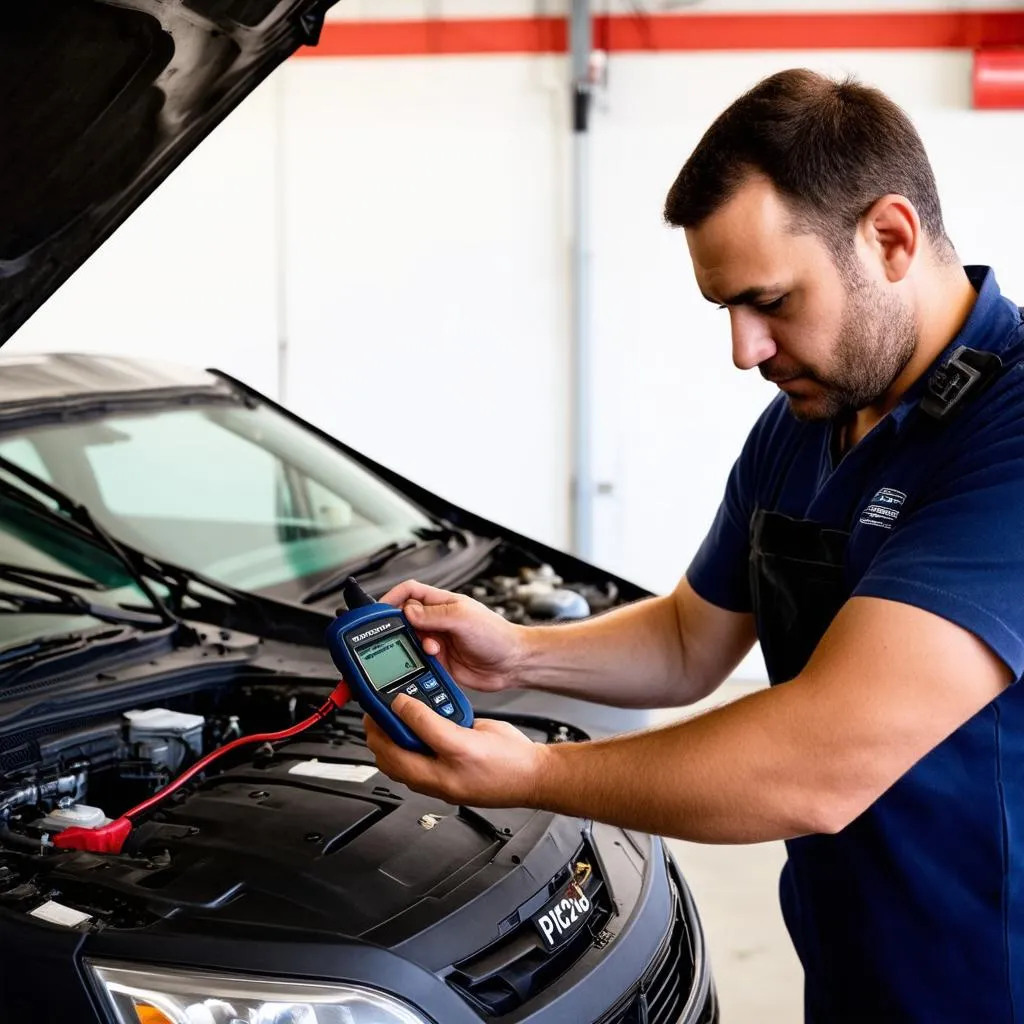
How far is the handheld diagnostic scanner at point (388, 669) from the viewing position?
1393 millimetres

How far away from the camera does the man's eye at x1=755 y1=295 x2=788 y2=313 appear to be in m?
1.28

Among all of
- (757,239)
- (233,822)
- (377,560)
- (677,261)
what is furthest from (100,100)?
(677,261)

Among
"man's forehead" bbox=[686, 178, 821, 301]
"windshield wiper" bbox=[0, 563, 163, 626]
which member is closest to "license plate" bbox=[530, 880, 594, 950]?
"man's forehead" bbox=[686, 178, 821, 301]

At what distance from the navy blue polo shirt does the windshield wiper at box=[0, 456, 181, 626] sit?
1386 mm

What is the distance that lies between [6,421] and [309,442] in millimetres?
767

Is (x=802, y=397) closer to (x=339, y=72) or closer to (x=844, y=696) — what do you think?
(x=844, y=696)

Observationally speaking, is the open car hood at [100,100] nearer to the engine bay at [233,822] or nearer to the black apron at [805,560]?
the engine bay at [233,822]

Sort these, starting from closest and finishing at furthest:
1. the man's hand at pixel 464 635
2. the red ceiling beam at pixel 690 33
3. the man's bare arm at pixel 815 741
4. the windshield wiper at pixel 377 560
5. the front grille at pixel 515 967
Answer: the man's bare arm at pixel 815 741 → the front grille at pixel 515 967 → the man's hand at pixel 464 635 → the windshield wiper at pixel 377 560 → the red ceiling beam at pixel 690 33

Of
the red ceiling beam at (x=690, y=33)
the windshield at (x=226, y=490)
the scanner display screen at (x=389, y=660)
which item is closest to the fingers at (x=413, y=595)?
the scanner display screen at (x=389, y=660)

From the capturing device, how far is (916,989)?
1.33m

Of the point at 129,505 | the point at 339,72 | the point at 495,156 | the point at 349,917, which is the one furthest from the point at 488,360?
the point at 349,917

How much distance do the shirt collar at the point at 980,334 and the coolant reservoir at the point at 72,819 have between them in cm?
112

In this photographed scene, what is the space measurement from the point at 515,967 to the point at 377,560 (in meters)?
1.28

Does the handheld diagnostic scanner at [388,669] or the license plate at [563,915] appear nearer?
the handheld diagnostic scanner at [388,669]
